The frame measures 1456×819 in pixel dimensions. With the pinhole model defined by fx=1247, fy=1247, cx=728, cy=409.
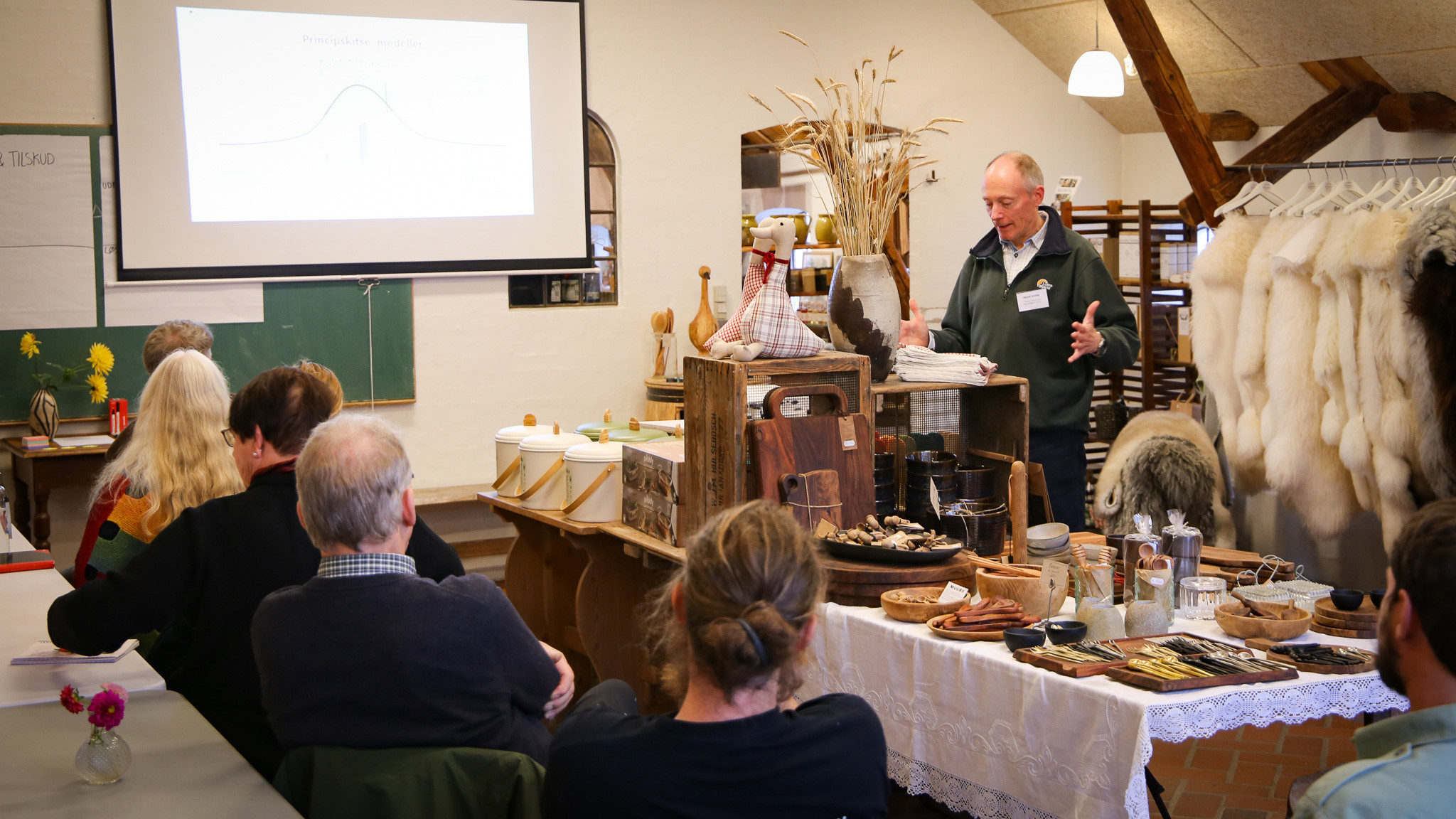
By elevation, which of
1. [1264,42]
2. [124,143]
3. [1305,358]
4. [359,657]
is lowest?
[359,657]

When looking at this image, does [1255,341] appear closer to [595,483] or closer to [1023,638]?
[595,483]

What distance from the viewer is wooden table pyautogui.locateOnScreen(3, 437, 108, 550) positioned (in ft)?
16.0

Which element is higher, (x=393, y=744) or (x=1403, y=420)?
(x=1403, y=420)

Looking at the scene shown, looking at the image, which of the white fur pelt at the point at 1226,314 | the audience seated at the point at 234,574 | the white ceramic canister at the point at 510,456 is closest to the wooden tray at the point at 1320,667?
the audience seated at the point at 234,574

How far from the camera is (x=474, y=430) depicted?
612 cm

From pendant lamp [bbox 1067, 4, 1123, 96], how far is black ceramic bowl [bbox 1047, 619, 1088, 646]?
13.2ft

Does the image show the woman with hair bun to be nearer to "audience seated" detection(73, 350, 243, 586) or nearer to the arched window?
"audience seated" detection(73, 350, 243, 586)

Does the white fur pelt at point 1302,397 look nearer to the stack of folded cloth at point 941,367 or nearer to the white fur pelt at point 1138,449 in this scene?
the white fur pelt at point 1138,449

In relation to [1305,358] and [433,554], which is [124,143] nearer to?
[433,554]

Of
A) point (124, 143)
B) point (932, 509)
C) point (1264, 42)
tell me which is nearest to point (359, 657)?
point (932, 509)

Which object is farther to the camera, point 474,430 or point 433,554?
point 474,430

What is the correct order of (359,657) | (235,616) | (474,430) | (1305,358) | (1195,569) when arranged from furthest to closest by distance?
(474,430) → (1305,358) → (1195,569) → (235,616) → (359,657)

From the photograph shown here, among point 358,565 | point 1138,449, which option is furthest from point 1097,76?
point 358,565

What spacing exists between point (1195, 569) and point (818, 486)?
34.2 inches
